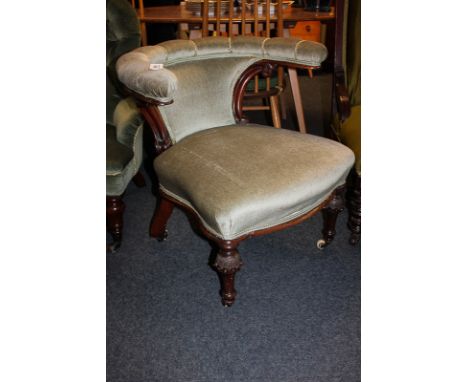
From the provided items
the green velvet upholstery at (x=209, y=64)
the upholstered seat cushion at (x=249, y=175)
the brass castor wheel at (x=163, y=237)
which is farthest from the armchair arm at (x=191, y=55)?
the brass castor wheel at (x=163, y=237)

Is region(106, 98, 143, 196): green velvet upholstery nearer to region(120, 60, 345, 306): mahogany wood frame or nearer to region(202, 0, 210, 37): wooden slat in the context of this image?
region(120, 60, 345, 306): mahogany wood frame

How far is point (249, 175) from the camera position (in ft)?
4.36

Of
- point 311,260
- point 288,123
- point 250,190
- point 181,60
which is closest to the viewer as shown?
point 250,190

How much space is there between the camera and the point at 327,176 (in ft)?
4.59

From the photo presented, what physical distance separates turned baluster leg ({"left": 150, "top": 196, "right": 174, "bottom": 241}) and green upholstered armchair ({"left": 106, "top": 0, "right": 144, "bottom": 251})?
0.46 feet

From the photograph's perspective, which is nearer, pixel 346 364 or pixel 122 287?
pixel 346 364

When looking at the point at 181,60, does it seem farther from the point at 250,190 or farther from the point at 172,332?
the point at 172,332

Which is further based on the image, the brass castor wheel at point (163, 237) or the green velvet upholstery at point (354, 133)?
the brass castor wheel at point (163, 237)

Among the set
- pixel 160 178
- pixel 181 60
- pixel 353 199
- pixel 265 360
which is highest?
pixel 181 60

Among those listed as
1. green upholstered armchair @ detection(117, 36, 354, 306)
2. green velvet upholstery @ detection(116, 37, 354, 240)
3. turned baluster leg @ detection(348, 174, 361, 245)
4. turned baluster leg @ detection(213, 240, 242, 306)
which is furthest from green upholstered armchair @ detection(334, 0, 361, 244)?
turned baluster leg @ detection(213, 240, 242, 306)

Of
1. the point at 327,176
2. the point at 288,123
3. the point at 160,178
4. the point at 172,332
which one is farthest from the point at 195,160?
the point at 288,123

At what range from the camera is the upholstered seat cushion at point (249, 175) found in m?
1.28

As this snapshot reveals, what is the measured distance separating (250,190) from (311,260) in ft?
2.28

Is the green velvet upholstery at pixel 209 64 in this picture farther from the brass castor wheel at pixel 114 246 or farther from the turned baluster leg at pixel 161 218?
the brass castor wheel at pixel 114 246
